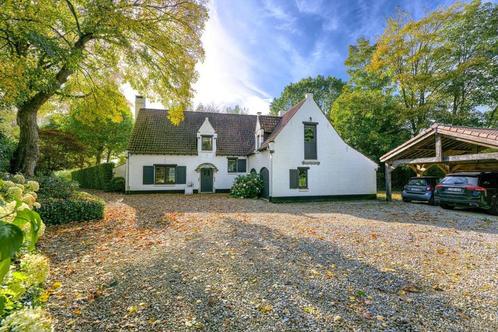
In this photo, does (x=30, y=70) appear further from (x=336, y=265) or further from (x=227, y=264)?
(x=336, y=265)

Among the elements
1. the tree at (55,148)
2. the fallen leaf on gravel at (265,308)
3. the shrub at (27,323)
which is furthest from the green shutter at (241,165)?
the shrub at (27,323)

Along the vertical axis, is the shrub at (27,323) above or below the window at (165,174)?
below

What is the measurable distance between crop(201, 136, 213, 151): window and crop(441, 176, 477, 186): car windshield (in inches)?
598

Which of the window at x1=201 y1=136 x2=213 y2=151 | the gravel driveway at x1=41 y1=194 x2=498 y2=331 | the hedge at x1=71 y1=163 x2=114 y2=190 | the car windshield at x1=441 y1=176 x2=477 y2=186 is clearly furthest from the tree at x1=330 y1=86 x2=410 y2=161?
the hedge at x1=71 y1=163 x2=114 y2=190

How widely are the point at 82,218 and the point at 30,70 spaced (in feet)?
17.9

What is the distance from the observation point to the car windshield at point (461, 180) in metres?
9.93

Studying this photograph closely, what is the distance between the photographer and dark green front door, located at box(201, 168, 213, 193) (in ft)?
62.9

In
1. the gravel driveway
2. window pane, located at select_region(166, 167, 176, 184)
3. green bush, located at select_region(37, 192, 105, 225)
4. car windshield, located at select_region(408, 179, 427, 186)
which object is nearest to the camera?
the gravel driveway

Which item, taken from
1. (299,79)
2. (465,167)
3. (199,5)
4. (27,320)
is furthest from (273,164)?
(299,79)

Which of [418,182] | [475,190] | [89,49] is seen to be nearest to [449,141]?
[418,182]

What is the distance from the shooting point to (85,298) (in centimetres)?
335

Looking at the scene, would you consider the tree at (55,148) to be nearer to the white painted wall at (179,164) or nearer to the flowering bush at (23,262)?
the white painted wall at (179,164)

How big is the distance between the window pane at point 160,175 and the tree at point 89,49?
6.04 meters

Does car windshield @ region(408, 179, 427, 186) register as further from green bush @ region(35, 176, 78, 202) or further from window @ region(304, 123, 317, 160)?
green bush @ region(35, 176, 78, 202)
